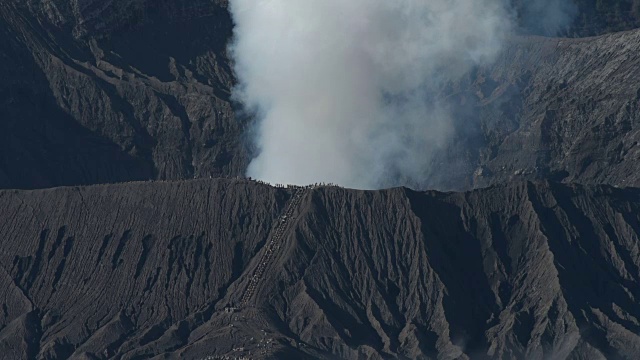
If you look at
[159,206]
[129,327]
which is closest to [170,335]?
[129,327]

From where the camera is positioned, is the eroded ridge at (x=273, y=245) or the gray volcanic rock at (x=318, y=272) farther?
the eroded ridge at (x=273, y=245)

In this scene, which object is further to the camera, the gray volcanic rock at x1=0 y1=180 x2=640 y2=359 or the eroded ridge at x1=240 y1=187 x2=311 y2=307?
the eroded ridge at x1=240 y1=187 x2=311 y2=307

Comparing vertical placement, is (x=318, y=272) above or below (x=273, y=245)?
below

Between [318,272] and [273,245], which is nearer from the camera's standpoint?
[318,272]
